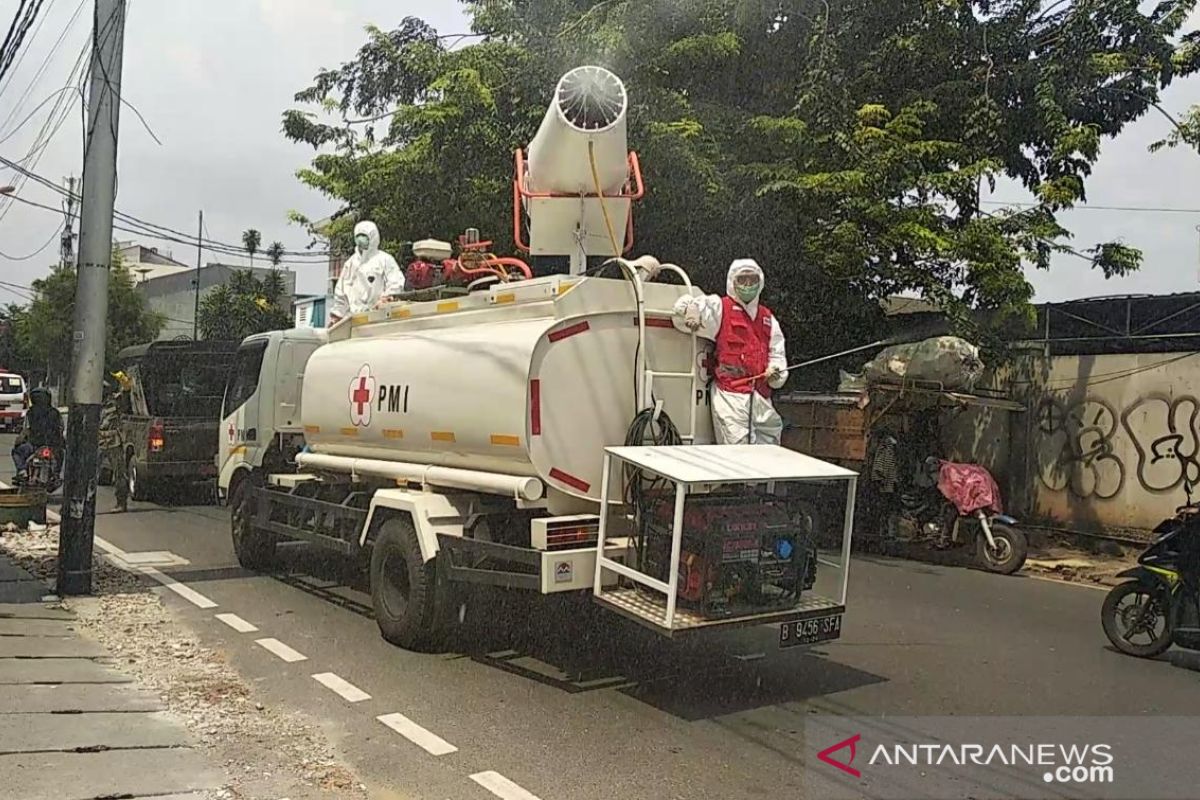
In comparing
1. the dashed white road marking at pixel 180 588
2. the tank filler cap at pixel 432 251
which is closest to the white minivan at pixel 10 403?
the dashed white road marking at pixel 180 588

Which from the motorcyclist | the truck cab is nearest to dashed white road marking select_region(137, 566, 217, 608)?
the truck cab

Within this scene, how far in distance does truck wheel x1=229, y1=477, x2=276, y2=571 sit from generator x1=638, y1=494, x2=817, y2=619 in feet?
18.1

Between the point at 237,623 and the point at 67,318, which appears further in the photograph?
the point at 67,318

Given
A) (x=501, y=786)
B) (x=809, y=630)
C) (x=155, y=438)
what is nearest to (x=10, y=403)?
(x=155, y=438)

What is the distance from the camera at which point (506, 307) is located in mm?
7281

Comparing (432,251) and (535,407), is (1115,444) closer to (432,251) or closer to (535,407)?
(432,251)

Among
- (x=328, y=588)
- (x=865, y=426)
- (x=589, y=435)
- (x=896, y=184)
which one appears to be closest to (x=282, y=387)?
(x=328, y=588)

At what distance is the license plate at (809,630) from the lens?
244 inches

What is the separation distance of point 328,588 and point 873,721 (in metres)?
5.44

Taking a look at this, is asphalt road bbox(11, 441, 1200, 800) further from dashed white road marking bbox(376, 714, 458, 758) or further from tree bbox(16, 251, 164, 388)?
tree bbox(16, 251, 164, 388)

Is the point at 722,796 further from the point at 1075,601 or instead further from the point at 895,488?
the point at 895,488

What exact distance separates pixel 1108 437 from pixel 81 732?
Answer: 12.3 metres

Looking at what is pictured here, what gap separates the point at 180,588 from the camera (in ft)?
32.1

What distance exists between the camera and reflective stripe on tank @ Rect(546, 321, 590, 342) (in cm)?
672
